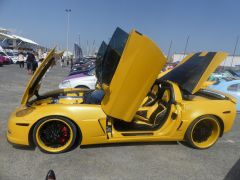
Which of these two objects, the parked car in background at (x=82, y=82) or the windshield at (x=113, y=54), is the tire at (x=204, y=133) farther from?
the parked car in background at (x=82, y=82)

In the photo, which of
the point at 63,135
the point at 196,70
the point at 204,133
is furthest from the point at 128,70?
the point at 204,133

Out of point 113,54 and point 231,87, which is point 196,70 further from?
point 231,87

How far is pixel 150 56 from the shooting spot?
394 cm

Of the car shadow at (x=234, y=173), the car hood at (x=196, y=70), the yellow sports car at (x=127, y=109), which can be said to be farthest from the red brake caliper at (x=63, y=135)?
the car shadow at (x=234, y=173)

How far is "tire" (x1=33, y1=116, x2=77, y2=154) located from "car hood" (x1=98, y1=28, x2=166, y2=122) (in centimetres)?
65

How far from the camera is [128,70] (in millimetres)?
3926

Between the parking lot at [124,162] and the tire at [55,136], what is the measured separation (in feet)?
0.40

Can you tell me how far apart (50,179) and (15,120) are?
89.6 inches

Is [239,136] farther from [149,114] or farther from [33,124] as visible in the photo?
[33,124]

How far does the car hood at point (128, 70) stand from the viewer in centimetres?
386

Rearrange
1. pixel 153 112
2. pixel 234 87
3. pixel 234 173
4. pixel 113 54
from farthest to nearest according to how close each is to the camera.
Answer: pixel 234 87
pixel 153 112
pixel 113 54
pixel 234 173

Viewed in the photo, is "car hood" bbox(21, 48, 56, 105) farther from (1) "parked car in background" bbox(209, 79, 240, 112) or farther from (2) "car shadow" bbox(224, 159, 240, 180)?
(1) "parked car in background" bbox(209, 79, 240, 112)

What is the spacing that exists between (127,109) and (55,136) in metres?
1.23

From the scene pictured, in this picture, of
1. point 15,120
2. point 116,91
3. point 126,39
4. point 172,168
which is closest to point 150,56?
point 126,39
